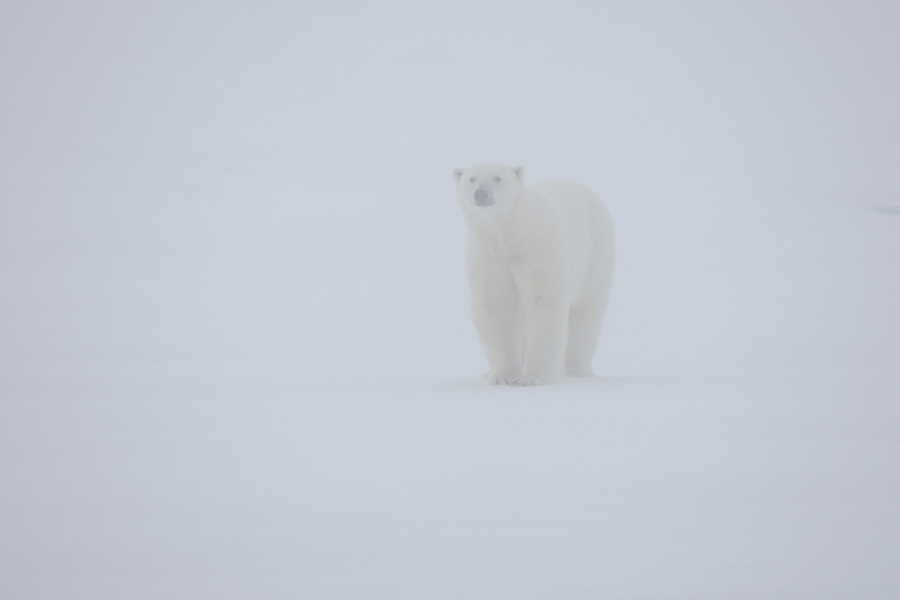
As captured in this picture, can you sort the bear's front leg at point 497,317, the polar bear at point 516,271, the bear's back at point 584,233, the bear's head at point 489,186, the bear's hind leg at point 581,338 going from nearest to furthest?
the bear's head at point 489,186
the polar bear at point 516,271
the bear's front leg at point 497,317
the bear's back at point 584,233
the bear's hind leg at point 581,338

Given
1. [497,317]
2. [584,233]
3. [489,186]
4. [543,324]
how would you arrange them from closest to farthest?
[489,186]
[543,324]
[497,317]
[584,233]

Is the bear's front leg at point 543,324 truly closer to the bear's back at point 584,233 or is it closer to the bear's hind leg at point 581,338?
the bear's back at point 584,233

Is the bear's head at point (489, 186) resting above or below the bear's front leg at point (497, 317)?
above

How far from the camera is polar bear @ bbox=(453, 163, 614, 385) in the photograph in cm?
527

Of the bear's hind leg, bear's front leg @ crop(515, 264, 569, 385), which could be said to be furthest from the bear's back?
bear's front leg @ crop(515, 264, 569, 385)

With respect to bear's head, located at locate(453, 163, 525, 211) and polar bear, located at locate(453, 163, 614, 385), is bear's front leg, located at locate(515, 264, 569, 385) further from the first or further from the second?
bear's head, located at locate(453, 163, 525, 211)

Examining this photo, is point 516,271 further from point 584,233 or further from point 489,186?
point 584,233

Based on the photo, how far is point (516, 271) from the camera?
5.33 metres

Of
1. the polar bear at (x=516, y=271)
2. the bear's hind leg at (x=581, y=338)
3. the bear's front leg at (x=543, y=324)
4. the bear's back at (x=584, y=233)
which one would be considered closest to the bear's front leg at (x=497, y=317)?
the polar bear at (x=516, y=271)

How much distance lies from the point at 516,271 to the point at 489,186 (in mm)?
569

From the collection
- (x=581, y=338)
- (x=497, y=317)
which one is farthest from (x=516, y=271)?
(x=581, y=338)

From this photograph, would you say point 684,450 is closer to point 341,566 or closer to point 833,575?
point 833,575

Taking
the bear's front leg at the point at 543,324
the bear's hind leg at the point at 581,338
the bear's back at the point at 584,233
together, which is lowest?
the bear's front leg at the point at 543,324

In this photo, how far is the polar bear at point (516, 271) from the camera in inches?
208
